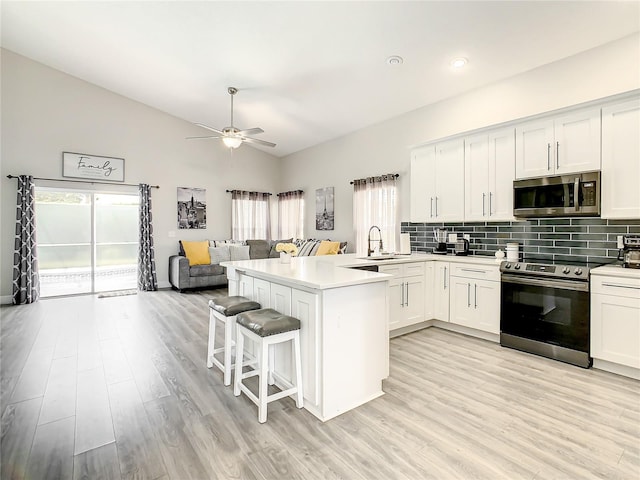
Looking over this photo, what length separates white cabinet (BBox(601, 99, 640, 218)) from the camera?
8.98 feet

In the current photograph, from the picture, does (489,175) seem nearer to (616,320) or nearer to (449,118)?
(449,118)

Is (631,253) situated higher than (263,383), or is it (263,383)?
(631,253)

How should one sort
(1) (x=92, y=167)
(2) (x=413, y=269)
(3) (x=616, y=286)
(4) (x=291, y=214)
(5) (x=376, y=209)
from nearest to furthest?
(3) (x=616, y=286), (2) (x=413, y=269), (5) (x=376, y=209), (1) (x=92, y=167), (4) (x=291, y=214)

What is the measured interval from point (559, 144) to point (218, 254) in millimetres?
5911

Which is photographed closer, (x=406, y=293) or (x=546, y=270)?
(x=546, y=270)

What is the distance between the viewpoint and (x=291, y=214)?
777cm

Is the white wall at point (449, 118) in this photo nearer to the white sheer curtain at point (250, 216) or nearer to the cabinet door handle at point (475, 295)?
the white sheer curtain at point (250, 216)

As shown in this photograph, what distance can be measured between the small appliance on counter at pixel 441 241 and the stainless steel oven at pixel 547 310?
3.54 ft

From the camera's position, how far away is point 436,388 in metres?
2.52

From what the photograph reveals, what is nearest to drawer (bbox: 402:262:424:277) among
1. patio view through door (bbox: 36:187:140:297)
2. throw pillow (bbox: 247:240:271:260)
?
throw pillow (bbox: 247:240:271:260)

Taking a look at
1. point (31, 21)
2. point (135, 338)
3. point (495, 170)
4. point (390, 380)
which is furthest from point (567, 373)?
point (31, 21)

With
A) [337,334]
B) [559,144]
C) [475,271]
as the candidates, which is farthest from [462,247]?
[337,334]

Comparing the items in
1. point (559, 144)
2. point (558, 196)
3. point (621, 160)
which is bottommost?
point (558, 196)

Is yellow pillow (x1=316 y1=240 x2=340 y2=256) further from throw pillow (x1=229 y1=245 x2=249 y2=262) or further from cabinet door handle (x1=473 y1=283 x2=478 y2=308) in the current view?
cabinet door handle (x1=473 y1=283 x2=478 y2=308)
